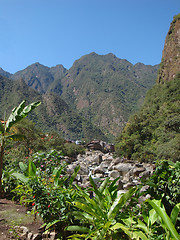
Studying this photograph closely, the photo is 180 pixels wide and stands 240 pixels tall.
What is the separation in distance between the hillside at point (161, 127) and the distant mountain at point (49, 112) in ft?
137

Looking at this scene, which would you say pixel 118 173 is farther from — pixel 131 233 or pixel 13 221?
pixel 131 233

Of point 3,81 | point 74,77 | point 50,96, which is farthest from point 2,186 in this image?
point 74,77

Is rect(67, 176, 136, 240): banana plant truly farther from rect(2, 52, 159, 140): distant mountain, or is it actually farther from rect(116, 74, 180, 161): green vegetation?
rect(2, 52, 159, 140): distant mountain

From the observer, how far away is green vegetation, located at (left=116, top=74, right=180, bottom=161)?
15.9 m

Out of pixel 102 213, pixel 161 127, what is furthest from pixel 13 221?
pixel 161 127

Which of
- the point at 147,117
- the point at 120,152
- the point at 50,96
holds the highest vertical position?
the point at 50,96

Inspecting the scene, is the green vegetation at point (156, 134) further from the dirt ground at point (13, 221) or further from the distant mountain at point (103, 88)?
the distant mountain at point (103, 88)

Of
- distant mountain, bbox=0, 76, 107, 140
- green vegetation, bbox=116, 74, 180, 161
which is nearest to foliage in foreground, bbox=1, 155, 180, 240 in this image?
green vegetation, bbox=116, 74, 180, 161

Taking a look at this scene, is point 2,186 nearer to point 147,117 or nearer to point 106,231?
point 106,231

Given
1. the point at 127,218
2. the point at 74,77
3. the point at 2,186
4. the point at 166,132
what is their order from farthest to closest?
the point at 74,77
the point at 166,132
the point at 2,186
the point at 127,218

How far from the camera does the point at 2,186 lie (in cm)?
468

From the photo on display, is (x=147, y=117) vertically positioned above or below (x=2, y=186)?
above

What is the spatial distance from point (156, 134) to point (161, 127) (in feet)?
3.16

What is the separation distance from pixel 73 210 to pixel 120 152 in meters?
22.4
